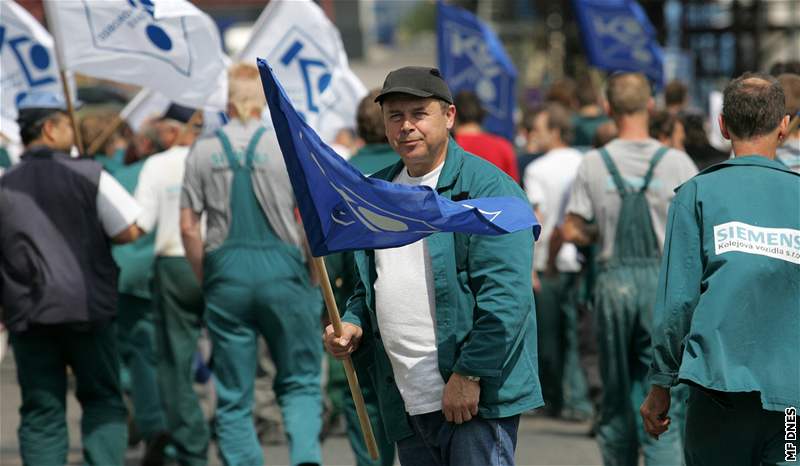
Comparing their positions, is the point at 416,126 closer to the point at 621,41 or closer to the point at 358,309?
the point at 358,309

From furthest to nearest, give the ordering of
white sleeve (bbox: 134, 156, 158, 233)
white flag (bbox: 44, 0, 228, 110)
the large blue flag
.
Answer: white sleeve (bbox: 134, 156, 158, 233) < white flag (bbox: 44, 0, 228, 110) < the large blue flag

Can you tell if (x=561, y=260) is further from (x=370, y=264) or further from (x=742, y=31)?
(x=742, y=31)

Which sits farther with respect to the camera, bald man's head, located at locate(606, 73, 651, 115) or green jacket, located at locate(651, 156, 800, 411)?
bald man's head, located at locate(606, 73, 651, 115)

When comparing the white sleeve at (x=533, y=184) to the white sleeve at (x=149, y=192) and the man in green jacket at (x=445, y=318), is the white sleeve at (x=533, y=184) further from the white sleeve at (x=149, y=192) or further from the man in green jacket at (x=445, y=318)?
the man in green jacket at (x=445, y=318)

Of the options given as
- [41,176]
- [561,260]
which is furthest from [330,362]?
[41,176]

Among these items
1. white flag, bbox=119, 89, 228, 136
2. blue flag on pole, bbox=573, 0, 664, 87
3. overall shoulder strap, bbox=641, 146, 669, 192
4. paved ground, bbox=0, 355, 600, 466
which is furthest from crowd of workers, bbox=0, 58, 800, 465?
blue flag on pole, bbox=573, 0, 664, 87

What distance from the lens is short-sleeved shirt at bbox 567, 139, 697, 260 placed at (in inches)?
304

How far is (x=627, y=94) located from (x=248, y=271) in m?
2.07

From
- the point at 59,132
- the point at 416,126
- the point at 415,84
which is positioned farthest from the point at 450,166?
the point at 59,132

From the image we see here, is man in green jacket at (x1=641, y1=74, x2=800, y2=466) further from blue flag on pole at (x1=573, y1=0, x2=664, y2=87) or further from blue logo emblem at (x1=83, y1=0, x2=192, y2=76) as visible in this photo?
blue flag on pole at (x1=573, y1=0, x2=664, y2=87)

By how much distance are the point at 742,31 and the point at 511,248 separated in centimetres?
2836

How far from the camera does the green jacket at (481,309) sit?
5.14 metres

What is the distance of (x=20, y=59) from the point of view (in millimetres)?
10039

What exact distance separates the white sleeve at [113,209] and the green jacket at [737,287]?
346 centimetres
